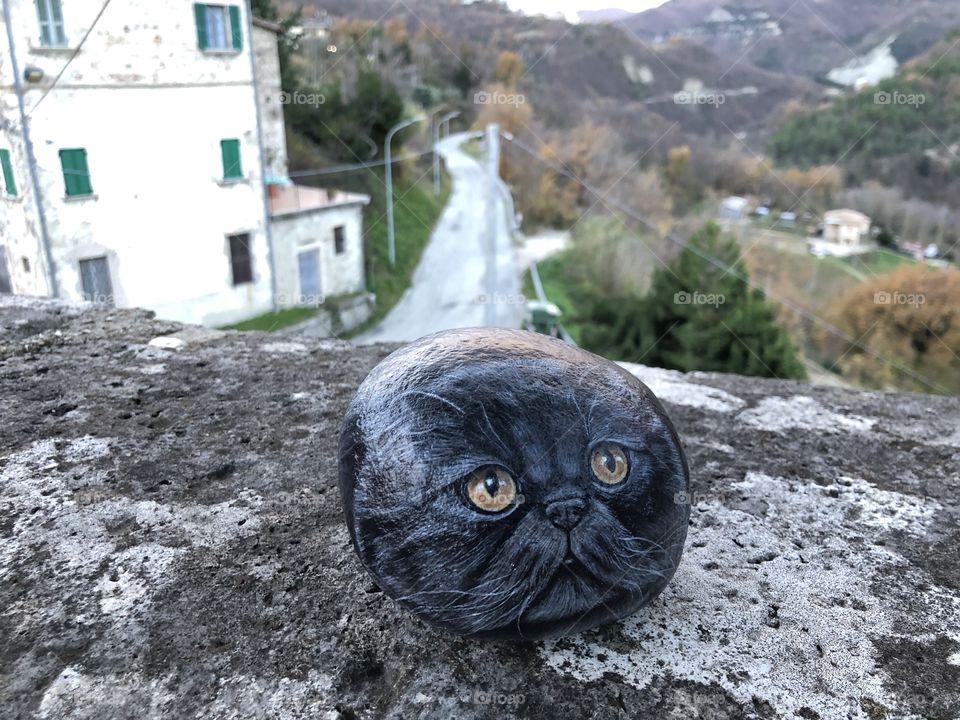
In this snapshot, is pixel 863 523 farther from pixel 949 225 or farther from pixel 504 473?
pixel 949 225

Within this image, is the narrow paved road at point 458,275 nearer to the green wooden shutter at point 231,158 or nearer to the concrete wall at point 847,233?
the green wooden shutter at point 231,158

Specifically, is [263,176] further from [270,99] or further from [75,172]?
[75,172]

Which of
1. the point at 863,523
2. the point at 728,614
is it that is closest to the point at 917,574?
the point at 863,523

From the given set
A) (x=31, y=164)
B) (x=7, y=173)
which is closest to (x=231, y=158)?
(x=31, y=164)

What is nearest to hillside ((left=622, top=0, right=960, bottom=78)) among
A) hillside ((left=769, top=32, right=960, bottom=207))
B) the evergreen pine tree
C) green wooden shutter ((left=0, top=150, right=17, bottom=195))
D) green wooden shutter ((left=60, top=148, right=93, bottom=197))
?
hillside ((left=769, top=32, right=960, bottom=207))

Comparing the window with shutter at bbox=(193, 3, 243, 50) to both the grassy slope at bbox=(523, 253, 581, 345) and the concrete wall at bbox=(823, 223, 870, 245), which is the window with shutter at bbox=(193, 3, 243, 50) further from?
the concrete wall at bbox=(823, 223, 870, 245)

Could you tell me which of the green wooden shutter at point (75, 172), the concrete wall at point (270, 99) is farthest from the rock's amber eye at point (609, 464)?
the concrete wall at point (270, 99)

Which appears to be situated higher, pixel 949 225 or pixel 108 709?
pixel 108 709
